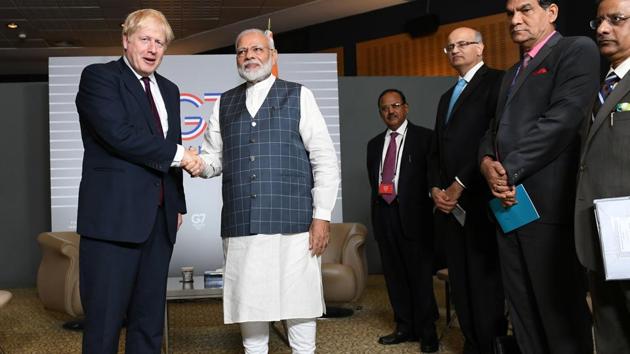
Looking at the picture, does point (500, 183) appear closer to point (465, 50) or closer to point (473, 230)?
point (473, 230)

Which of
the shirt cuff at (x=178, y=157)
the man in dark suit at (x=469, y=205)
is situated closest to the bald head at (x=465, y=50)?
the man in dark suit at (x=469, y=205)

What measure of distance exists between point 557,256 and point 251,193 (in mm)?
1329

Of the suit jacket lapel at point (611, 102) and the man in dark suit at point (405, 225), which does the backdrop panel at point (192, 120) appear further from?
the suit jacket lapel at point (611, 102)

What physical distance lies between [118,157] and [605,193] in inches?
73.7

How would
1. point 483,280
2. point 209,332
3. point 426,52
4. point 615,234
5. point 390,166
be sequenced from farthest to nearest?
point 426,52, point 209,332, point 390,166, point 483,280, point 615,234

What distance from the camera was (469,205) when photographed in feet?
11.8

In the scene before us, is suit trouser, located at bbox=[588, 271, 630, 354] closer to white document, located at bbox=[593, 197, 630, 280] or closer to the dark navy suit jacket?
white document, located at bbox=[593, 197, 630, 280]

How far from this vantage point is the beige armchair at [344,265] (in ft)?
18.1

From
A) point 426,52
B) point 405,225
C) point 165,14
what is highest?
point 165,14

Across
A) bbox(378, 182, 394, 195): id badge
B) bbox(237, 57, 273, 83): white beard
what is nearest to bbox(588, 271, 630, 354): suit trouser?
bbox(237, 57, 273, 83): white beard

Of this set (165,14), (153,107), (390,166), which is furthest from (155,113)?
(165,14)

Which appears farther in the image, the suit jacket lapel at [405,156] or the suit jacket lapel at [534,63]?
the suit jacket lapel at [405,156]

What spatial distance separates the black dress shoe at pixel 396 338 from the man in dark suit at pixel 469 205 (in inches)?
35.2

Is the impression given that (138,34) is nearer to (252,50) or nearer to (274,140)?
(252,50)
